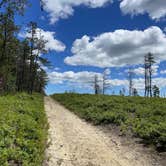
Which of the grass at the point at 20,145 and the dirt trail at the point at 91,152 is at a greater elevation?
the grass at the point at 20,145

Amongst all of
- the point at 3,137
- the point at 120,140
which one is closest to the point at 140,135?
the point at 120,140

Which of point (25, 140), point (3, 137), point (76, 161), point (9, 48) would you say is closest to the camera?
point (3, 137)

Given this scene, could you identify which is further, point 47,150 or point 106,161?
point 47,150

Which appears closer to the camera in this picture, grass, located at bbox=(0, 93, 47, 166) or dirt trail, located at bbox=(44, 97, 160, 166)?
grass, located at bbox=(0, 93, 47, 166)

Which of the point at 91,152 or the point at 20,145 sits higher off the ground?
the point at 20,145

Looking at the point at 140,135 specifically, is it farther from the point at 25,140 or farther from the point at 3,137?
the point at 3,137

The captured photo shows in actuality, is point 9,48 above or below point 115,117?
above

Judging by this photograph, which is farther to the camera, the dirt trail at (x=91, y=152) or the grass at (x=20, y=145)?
the dirt trail at (x=91, y=152)

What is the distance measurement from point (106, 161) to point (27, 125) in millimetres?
3349

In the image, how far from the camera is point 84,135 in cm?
1334

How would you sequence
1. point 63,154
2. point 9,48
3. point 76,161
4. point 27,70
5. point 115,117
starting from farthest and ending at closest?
point 27,70 → point 9,48 → point 115,117 → point 63,154 → point 76,161

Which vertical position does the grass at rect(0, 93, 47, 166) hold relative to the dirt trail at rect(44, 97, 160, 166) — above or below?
above

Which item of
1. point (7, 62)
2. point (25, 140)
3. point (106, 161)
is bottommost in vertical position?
point (106, 161)

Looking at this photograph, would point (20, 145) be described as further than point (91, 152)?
No
